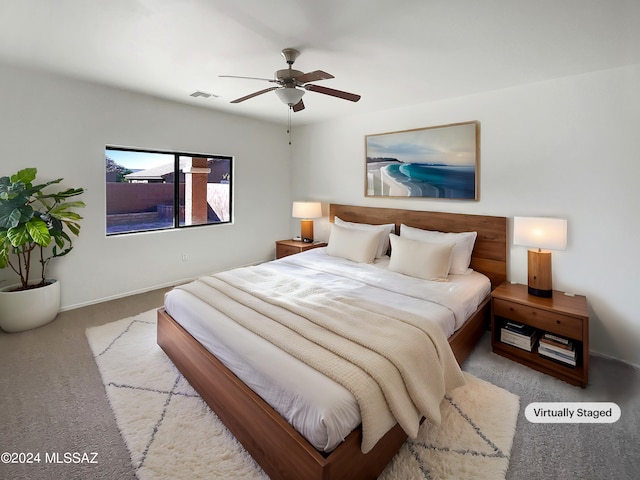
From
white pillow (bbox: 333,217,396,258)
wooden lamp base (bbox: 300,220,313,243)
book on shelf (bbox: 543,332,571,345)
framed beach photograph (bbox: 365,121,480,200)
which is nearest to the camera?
book on shelf (bbox: 543,332,571,345)

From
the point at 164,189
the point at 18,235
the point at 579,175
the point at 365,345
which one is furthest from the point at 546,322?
the point at 164,189

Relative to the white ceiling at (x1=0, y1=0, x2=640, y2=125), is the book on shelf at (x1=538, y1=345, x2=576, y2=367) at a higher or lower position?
lower

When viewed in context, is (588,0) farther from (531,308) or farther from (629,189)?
(531,308)

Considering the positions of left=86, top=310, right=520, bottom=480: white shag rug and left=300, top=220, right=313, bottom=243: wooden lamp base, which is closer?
left=86, top=310, right=520, bottom=480: white shag rug

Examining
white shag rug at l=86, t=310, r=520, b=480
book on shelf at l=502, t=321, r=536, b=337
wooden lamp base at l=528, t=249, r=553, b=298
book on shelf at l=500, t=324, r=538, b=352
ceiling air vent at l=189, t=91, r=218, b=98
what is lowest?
white shag rug at l=86, t=310, r=520, b=480

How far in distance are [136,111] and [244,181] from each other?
1.71 metres

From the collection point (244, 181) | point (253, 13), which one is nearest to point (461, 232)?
point (253, 13)

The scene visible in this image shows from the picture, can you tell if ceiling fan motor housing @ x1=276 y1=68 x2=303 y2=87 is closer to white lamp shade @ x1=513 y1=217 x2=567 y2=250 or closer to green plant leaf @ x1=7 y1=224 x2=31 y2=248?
white lamp shade @ x1=513 y1=217 x2=567 y2=250

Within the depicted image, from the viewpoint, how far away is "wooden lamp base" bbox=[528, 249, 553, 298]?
2.61 meters

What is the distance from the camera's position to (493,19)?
1.91m

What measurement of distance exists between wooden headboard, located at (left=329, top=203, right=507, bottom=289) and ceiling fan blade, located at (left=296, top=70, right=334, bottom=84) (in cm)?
216

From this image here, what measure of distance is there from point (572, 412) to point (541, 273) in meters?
1.09

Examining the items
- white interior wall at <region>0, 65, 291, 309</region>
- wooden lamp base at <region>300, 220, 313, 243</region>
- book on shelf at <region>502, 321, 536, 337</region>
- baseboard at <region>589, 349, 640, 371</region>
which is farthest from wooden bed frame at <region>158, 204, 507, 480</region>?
wooden lamp base at <region>300, 220, 313, 243</region>

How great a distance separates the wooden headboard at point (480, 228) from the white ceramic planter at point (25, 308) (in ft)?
12.7
